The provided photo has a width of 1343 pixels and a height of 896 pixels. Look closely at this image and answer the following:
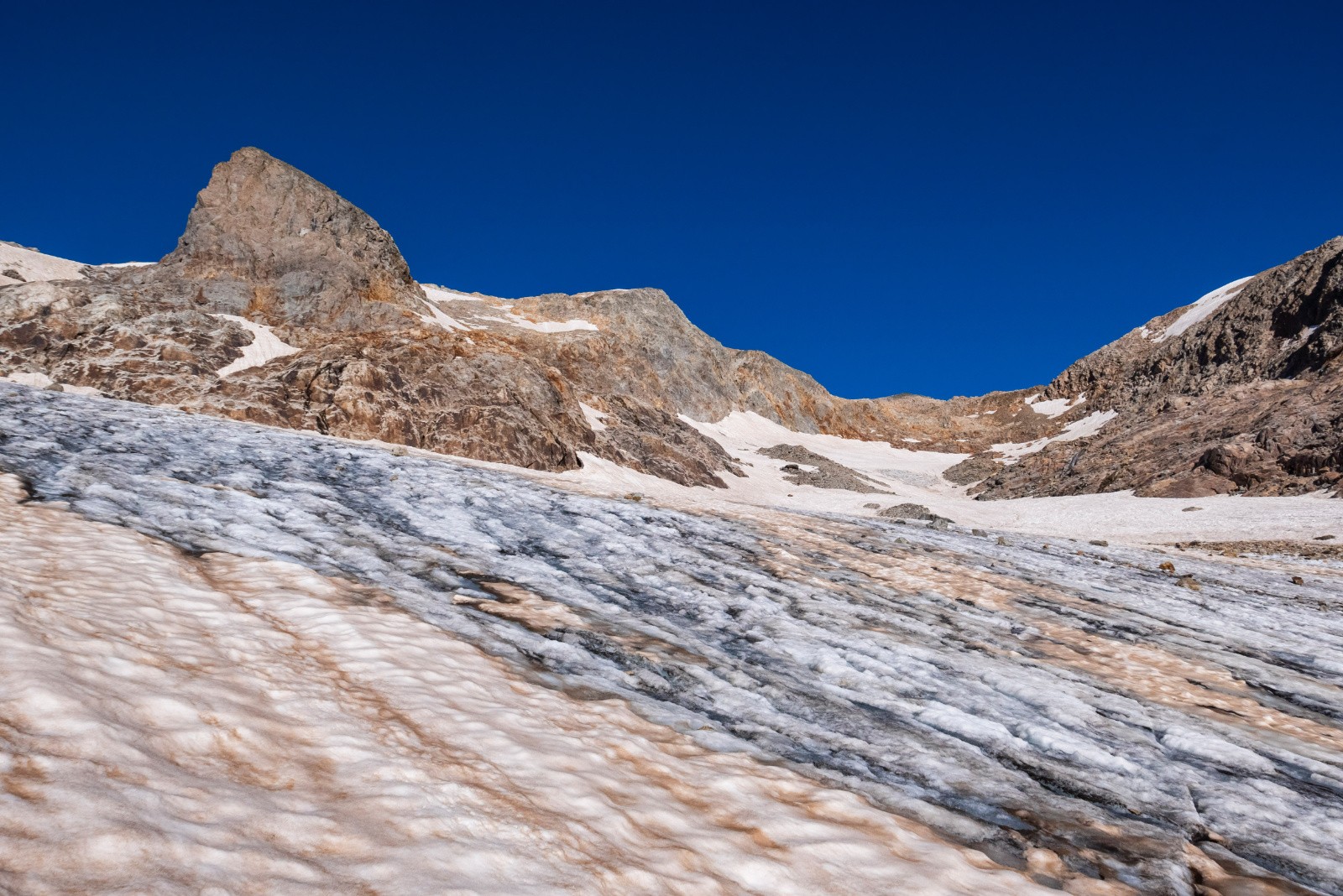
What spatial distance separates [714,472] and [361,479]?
41.1 meters

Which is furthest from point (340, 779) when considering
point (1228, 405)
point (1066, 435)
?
point (1066, 435)

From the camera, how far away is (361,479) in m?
13.0

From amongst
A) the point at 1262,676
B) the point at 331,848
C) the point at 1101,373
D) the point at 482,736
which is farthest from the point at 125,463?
the point at 1101,373

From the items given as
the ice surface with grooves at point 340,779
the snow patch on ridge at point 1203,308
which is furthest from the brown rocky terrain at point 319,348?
the snow patch on ridge at point 1203,308

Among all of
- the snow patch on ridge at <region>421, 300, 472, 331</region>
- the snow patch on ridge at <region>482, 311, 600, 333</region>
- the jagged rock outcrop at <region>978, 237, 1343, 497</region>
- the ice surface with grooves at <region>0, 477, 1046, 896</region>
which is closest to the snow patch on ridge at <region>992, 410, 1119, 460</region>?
the jagged rock outcrop at <region>978, 237, 1343, 497</region>

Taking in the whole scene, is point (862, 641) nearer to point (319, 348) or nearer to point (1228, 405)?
point (319, 348)

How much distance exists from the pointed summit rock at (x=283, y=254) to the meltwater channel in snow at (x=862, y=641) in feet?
97.5

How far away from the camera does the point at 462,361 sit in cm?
3803

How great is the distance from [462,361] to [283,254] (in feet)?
56.4

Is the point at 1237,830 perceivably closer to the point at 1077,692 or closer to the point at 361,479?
the point at 1077,692

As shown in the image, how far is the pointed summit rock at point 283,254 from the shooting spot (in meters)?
42.0

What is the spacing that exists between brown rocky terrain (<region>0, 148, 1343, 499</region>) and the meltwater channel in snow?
19.1 m

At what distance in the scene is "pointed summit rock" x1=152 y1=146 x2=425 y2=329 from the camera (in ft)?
138

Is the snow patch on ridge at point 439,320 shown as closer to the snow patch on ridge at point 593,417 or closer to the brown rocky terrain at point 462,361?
the brown rocky terrain at point 462,361
